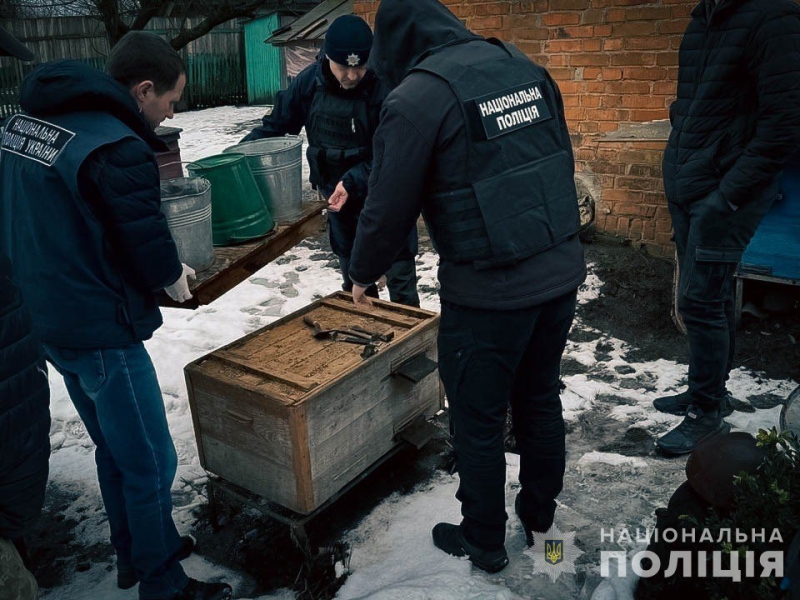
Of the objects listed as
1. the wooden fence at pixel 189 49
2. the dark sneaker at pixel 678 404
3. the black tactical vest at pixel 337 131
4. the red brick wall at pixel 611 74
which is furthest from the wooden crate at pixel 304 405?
the wooden fence at pixel 189 49

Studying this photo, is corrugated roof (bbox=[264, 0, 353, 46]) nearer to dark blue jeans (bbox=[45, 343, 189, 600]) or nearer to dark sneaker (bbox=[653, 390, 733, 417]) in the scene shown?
dark sneaker (bbox=[653, 390, 733, 417])

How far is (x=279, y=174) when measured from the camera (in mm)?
3289

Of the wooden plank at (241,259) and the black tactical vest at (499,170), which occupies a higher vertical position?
the black tactical vest at (499,170)

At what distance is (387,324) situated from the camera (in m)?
3.30

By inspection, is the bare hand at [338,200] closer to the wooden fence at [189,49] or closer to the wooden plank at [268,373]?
the wooden plank at [268,373]

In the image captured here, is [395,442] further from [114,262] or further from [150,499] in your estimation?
[114,262]

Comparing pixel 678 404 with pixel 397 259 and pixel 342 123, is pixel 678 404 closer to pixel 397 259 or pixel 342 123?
pixel 397 259

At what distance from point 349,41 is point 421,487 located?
224 centimetres

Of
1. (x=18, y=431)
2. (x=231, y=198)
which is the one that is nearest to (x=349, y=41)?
(x=231, y=198)

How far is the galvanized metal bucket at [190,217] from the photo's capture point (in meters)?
2.57

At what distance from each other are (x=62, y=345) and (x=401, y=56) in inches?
57.0

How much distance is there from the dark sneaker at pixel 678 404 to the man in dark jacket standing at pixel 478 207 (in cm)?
154

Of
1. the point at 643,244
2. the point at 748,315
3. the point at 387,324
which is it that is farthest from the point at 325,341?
the point at 643,244

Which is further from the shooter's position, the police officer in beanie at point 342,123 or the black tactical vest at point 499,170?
the police officer in beanie at point 342,123
